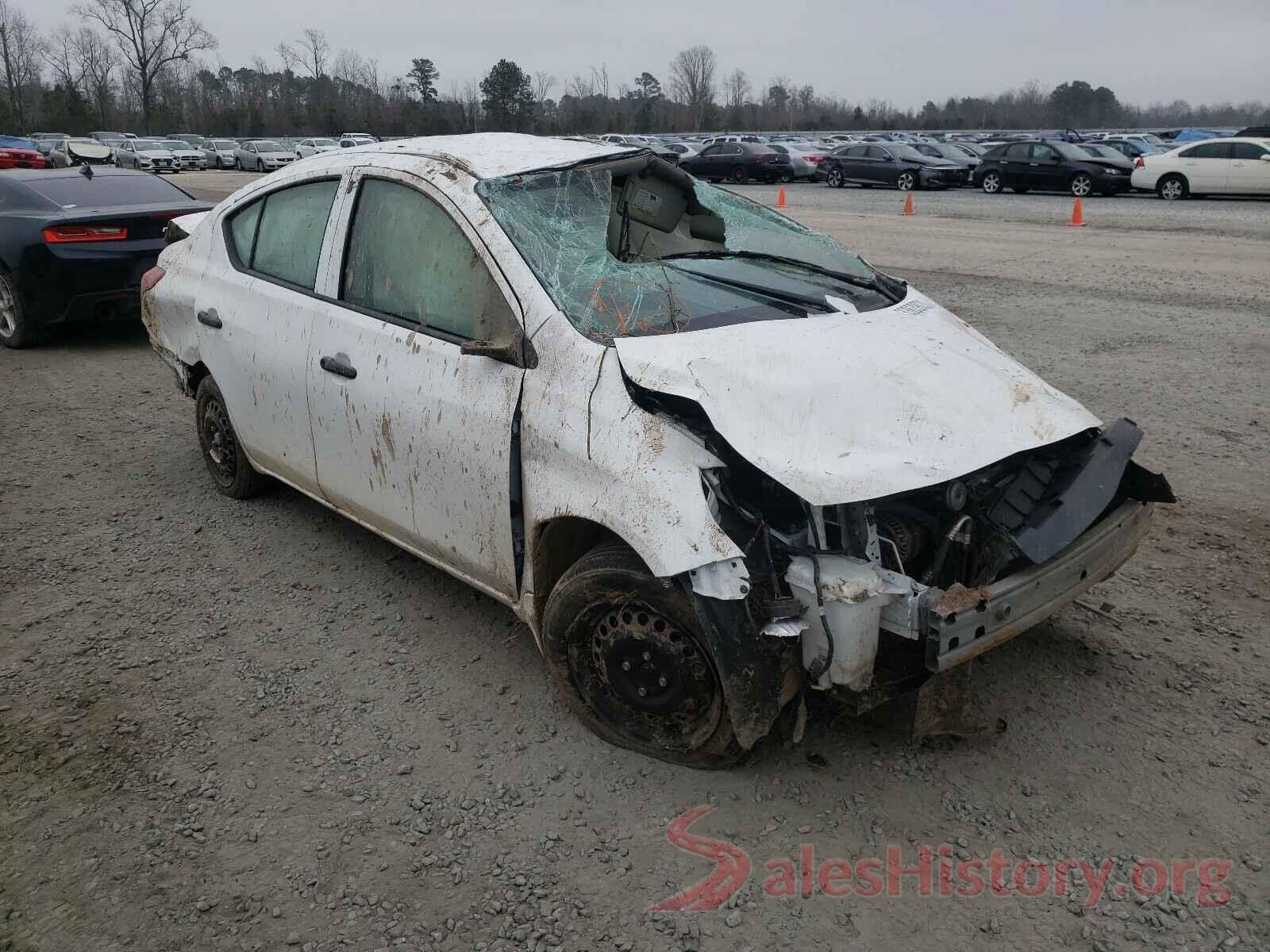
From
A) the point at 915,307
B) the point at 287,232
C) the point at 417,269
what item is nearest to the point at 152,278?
the point at 287,232

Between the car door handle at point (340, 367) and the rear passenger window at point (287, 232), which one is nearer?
the car door handle at point (340, 367)

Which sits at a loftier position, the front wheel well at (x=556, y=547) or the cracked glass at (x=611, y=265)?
the cracked glass at (x=611, y=265)

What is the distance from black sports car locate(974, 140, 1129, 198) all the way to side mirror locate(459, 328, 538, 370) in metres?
25.5

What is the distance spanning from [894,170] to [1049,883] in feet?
95.4

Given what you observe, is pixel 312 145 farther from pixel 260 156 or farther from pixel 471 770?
pixel 471 770

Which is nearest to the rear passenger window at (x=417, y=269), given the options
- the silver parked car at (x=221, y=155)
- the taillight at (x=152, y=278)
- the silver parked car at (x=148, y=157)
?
the taillight at (x=152, y=278)

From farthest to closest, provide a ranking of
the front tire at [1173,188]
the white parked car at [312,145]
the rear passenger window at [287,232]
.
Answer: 1. the white parked car at [312,145]
2. the front tire at [1173,188]
3. the rear passenger window at [287,232]

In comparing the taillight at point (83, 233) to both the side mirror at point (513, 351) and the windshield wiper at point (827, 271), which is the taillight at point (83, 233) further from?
the side mirror at point (513, 351)

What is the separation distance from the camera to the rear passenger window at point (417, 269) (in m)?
3.46

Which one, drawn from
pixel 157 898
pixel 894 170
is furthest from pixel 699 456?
pixel 894 170

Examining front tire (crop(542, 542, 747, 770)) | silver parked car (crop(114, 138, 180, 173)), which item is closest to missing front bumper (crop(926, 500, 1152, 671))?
front tire (crop(542, 542, 747, 770))

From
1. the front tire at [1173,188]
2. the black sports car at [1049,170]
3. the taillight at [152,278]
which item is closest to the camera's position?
the taillight at [152,278]

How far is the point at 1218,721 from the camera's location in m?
3.36

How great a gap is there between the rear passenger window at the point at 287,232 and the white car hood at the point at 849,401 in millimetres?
1768
